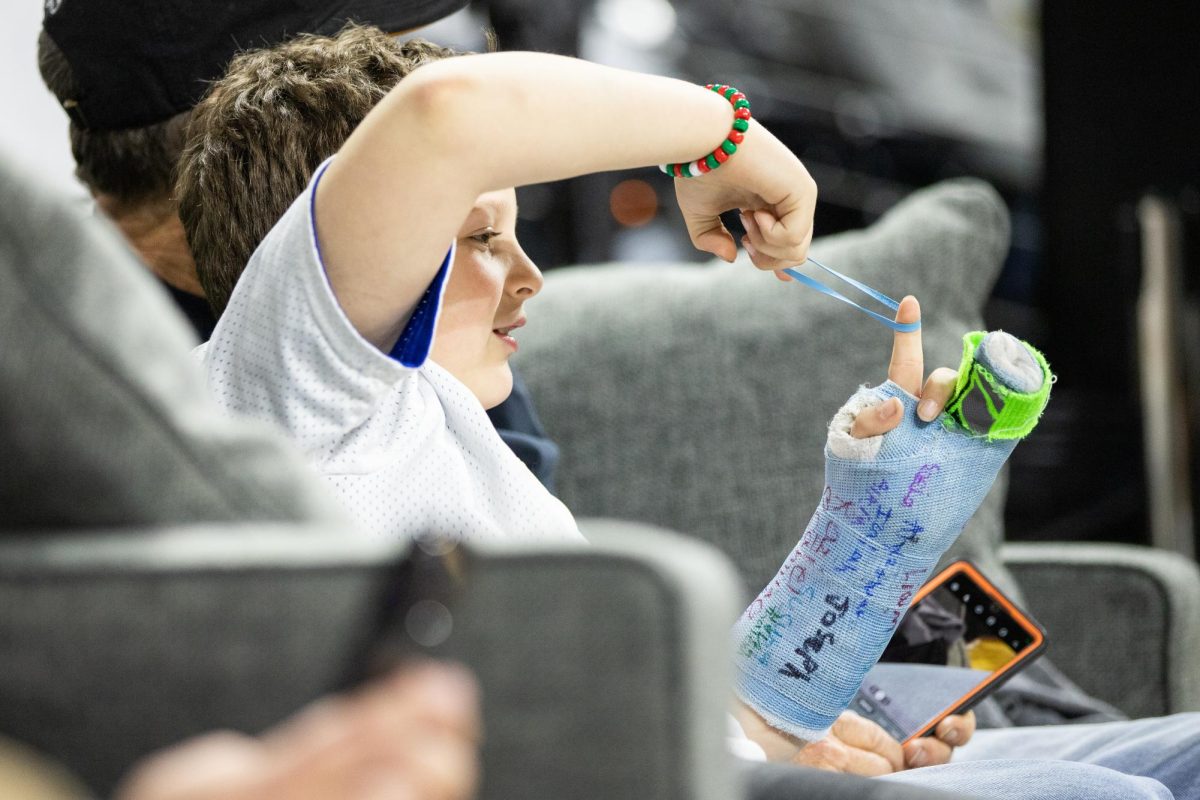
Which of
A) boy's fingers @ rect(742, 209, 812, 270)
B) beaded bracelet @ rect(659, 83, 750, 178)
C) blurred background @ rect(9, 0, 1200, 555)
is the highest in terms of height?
beaded bracelet @ rect(659, 83, 750, 178)

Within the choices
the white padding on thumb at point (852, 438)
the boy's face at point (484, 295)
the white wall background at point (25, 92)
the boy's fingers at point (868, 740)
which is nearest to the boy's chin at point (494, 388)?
the boy's face at point (484, 295)

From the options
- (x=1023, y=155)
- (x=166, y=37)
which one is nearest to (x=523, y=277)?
(x=166, y=37)

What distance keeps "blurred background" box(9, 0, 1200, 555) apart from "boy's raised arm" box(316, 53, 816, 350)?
1.06 metres

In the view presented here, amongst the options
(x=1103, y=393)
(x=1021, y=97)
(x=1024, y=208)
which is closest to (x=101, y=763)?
(x=1103, y=393)

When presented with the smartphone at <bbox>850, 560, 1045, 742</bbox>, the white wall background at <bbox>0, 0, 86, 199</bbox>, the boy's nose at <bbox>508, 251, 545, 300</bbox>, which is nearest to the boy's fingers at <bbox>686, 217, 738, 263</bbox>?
the boy's nose at <bbox>508, 251, 545, 300</bbox>

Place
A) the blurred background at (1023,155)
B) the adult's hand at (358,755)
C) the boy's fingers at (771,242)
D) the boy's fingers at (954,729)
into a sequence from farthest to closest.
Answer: the blurred background at (1023,155) < the boy's fingers at (954,729) < the boy's fingers at (771,242) < the adult's hand at (358,755)

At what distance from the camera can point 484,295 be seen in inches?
35.6

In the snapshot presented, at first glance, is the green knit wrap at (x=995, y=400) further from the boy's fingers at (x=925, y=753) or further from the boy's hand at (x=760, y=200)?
the boy's fingers at (x=925, y=753)

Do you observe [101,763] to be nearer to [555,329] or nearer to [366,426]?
[366,426]

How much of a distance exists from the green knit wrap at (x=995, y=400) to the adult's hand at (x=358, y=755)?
48cm

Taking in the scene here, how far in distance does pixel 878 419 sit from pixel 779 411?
1.52ft

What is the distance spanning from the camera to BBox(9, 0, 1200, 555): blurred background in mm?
2441

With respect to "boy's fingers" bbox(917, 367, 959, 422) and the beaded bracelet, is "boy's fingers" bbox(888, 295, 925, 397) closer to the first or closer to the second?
"boy's fingers" bbox(917, 367, 959, 422)

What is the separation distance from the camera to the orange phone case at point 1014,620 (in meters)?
1.00
